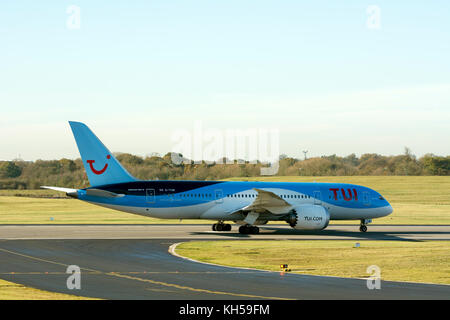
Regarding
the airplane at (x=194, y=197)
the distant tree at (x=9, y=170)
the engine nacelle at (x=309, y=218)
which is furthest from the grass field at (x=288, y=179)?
the engine nacelle at (x=309, y=218)

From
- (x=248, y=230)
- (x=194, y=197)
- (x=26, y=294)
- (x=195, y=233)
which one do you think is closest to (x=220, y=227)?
(x=248, y=230)

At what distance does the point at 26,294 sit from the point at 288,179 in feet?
310

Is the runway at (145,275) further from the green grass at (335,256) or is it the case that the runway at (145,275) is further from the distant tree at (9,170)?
the distant tree at (9,170)

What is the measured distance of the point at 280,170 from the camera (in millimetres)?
112125

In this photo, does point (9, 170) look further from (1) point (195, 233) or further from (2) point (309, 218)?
(2) point (309, 218)

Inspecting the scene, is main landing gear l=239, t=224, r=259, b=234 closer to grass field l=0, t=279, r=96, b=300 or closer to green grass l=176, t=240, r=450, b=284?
green grass l=176, t=240, r=450, b=284

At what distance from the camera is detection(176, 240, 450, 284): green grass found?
80.2 ft

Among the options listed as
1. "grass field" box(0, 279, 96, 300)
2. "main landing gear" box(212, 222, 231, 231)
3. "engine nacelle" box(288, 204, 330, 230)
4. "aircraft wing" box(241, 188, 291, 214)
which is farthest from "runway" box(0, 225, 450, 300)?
"engine nacelle" box(288, 204, 330, 230)

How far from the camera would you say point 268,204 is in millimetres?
44781

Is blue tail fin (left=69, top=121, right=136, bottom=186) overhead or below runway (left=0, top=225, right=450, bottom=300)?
overhead

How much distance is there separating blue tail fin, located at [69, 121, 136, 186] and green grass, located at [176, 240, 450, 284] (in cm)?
1021
